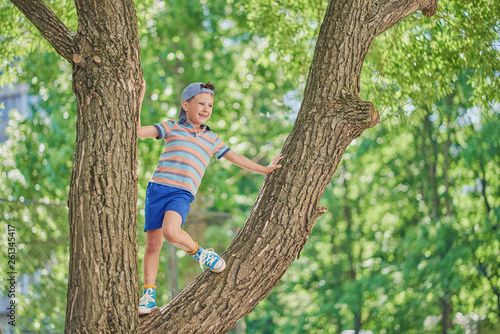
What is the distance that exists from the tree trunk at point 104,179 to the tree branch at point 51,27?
0.20ft

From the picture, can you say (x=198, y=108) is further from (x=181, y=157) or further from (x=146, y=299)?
(x=146, y=299)

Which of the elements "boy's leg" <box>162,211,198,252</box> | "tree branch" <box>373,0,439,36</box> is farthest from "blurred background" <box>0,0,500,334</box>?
"boy's leg" <box>162,211,198,252</box>

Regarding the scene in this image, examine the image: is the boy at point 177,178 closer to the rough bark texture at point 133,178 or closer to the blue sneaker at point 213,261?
the blue sneaker at point 213,261

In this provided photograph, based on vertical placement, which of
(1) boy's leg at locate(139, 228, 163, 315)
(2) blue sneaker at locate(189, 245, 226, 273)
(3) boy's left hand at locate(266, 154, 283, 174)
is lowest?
(2) blue sneaker at locate(189, 245, 226, 273)

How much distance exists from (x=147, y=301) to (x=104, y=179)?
0.80 meters

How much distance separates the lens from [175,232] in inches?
112

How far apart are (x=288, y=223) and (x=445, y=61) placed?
2.95 m

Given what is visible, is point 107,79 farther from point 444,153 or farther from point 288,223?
point 444,153

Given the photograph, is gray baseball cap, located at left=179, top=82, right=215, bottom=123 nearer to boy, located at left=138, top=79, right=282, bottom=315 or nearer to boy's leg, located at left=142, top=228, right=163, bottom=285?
boy, located at left=138, top=79, right=282, bottom=315

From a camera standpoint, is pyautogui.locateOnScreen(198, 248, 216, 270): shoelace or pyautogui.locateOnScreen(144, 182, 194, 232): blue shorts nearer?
pyautogui.locateOnScreen(198, 248, 216, 270): shoelace

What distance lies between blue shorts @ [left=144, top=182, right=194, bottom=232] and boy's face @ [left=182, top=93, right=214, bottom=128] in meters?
0.46

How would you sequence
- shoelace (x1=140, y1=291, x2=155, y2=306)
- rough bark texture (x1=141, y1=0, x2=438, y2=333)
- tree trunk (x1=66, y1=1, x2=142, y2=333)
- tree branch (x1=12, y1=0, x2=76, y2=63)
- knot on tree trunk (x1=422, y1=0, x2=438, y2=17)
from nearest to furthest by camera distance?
tree trunk (x1=66, y1=1, x2=142, y2=333), tree branch (x1=12, y1=0, x2=76, y2=63), rough bark texture (x1=141, y1=0, x2=438, y2=333), shoelace (x1=140, y1=291, x2=155, y2=306), knot on tree trunk (x1=422, y1=0, x2=438, y2=17)

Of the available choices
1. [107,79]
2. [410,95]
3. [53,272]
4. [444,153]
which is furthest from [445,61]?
[444,153]

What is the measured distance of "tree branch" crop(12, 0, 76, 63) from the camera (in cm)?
261
